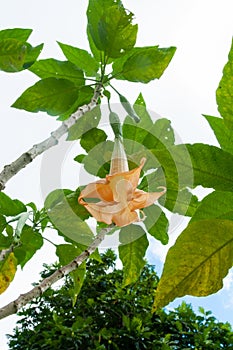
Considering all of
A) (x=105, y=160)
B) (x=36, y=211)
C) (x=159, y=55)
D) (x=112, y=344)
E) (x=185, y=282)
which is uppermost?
(x=112, y=344)

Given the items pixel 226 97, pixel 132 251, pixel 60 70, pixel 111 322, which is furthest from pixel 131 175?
pixel 111 322

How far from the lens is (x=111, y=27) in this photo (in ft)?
3.70

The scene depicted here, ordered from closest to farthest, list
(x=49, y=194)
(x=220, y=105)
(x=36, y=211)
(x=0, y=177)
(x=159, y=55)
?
(x=220, y=105) < (x=0, y=177) < (x=159, y=55) < (x=49, y=194) < (x=36, y=211)

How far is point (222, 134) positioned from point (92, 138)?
0.59 m

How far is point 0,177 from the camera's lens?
765mm

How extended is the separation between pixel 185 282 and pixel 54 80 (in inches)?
30.4

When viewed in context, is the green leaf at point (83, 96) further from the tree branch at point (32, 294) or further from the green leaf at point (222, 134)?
the green leaf at point (222, 134)

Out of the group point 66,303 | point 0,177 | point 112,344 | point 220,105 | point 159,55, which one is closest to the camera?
point 220,105

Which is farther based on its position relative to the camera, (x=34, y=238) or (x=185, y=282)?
(x=34, y=238)

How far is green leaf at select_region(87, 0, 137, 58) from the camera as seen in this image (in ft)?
3.64

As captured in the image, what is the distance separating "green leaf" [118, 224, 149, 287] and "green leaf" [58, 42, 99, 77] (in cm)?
44

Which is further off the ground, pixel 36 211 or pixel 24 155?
pixel 36 211

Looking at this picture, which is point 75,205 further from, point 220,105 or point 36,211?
point 220,105

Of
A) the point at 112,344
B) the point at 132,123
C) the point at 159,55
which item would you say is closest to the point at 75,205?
the point at 132,123
